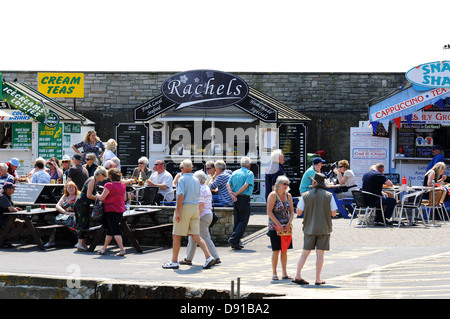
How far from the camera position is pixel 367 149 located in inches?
870

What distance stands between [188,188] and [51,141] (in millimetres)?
12502

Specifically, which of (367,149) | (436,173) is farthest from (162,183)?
(367,149)

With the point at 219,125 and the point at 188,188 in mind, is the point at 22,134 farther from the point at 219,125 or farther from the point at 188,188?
the point at 188,188

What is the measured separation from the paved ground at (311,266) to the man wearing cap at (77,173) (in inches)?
67.9

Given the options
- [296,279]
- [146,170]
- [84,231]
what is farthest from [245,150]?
[296,279]

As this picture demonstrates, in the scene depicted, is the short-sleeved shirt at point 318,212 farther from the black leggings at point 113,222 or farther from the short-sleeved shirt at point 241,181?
the black leggings at point 113,222

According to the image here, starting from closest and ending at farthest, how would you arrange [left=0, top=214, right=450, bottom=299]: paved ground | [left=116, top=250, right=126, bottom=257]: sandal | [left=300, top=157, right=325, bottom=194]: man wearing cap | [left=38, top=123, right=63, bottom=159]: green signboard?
[left=0, top=214, right=450, bottom=299]: paved ground, [left=116, top=250, right=126, bottom=257]: sandal, [left=300, top=157, right=325, bottom=194]: man wearing cap, [left=38, top=123, right=63, bottom=159]: green signboard

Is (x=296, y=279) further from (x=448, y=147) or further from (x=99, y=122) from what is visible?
(x=99, y=122)

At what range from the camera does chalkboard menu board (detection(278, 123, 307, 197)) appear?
2145cm

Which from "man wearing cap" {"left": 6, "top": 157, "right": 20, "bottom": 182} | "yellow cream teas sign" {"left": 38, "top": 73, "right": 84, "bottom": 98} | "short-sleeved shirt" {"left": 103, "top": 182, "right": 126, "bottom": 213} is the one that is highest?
"yellow cream teas sign" {"left": 38, "top": 73, "right": 84, "bottom": 98}

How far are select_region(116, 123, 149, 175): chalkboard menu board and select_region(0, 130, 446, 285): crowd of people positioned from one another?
14.3ft

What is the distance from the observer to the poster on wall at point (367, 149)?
21922mm

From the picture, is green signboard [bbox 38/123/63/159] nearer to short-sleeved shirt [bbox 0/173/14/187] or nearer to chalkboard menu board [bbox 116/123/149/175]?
chalkboard menu board [bbox 116/123/149/175]

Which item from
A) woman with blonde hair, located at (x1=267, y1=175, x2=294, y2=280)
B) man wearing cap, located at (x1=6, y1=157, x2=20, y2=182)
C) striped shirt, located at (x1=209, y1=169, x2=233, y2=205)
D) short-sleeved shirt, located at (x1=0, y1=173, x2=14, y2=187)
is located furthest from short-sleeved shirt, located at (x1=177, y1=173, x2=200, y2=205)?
man wearing cap, located at (x1=6, y1=157, x2=20, y2=182)
